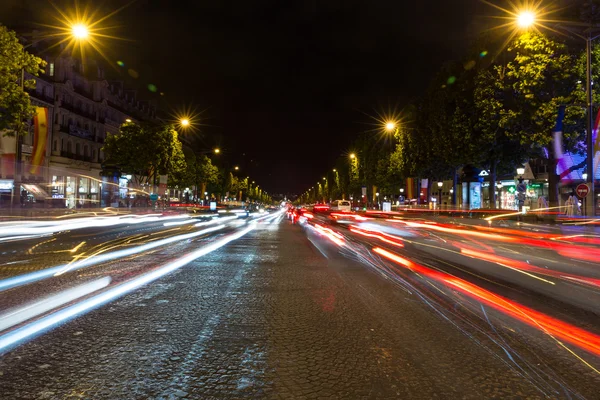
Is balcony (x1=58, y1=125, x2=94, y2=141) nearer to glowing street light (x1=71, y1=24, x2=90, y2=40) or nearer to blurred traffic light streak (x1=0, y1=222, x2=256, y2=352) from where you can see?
glowing street light (x1=71, y1=24, x2=90, y2=40)

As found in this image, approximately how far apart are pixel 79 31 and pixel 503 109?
25.4 metres

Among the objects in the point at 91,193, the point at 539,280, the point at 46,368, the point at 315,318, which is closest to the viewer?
the point at 46,368

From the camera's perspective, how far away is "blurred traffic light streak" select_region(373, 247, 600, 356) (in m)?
4.54

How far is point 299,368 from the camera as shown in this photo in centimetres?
369

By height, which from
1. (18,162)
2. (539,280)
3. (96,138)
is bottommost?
(539,280)

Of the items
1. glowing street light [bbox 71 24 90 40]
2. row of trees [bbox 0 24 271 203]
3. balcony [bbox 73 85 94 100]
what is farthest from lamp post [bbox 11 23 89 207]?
balcony [bbox 73 85 94 100]

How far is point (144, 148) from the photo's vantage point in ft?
146

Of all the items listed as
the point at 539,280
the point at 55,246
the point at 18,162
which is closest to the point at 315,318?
the point at 539,280

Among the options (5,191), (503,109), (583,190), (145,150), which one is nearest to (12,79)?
(5,191)

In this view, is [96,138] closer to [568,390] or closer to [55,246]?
[55,246]

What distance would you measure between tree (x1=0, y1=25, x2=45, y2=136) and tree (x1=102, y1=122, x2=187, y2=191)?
2434 centimetres

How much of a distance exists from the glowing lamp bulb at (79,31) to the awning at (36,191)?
24718mm

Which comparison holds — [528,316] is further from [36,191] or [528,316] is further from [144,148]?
[144,148]

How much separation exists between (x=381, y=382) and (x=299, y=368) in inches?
27.5
